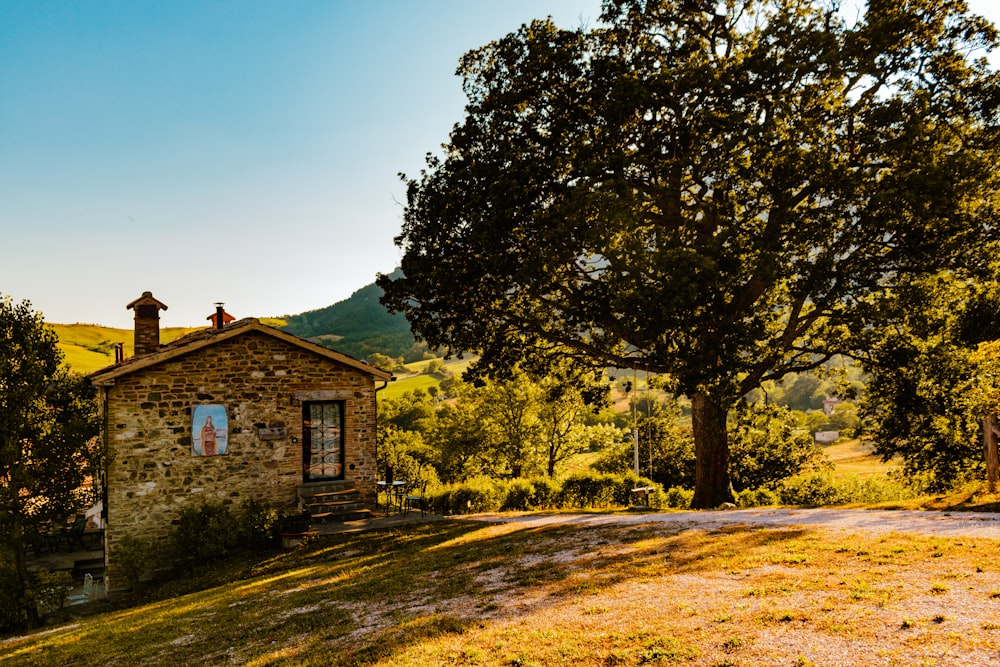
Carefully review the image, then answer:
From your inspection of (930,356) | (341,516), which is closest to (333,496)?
(341,516)

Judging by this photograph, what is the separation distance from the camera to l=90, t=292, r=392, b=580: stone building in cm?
1482

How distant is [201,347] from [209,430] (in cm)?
226

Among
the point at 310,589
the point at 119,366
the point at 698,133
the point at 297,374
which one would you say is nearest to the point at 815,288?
the point at 698,133

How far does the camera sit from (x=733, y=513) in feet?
44.2

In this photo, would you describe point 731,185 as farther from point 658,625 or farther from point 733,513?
point 658,625

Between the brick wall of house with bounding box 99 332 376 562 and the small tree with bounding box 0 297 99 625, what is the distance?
88cm

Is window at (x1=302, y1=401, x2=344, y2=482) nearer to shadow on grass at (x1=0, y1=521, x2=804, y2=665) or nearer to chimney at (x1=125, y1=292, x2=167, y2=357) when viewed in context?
shadow on grass at (x1=0, y1=521, x2=804, y2=665)

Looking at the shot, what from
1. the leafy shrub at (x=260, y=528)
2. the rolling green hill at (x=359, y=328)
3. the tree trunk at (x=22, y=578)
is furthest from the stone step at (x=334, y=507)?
the rolling green hill at (x=359, y=328)

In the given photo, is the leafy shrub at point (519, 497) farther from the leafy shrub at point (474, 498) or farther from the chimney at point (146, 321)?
the chimney at point (146, 321)

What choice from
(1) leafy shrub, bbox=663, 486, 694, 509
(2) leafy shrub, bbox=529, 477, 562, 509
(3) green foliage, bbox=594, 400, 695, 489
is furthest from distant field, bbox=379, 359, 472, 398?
(2) leafy shrub, bbox=529, 477, 562, 509

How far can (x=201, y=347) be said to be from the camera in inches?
618

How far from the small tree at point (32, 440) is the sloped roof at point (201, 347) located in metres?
1.09

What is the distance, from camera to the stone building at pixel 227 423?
48.6ft

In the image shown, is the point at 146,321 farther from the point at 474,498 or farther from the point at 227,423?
the point at 474,498
